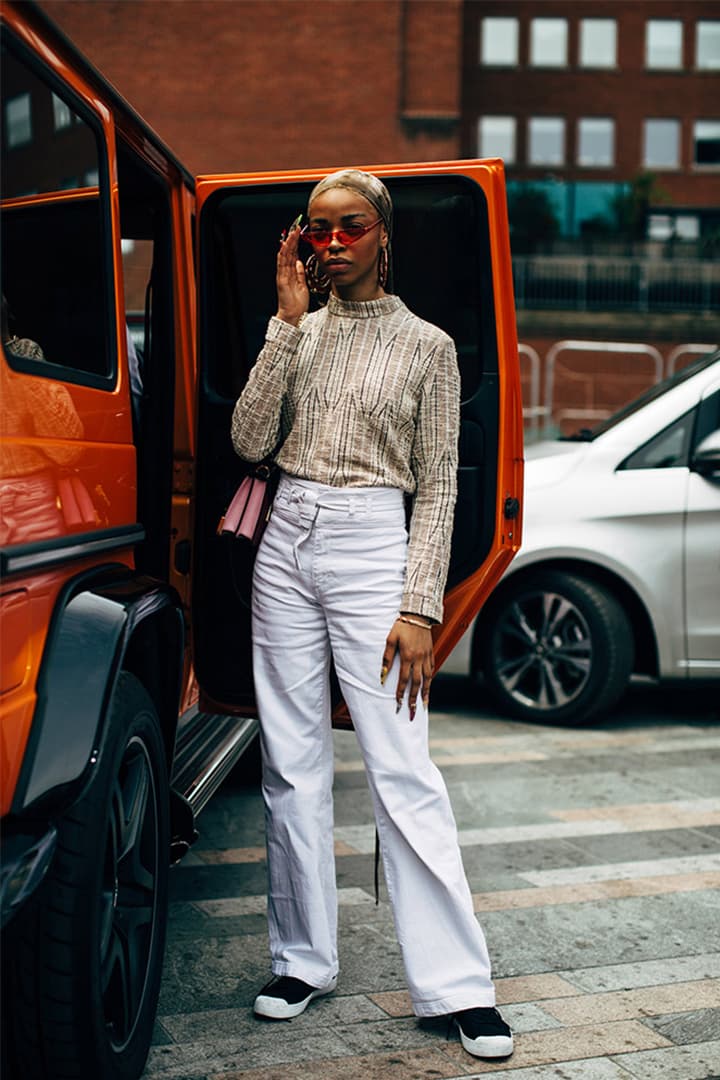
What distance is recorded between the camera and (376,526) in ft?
10.3

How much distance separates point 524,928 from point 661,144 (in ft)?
169

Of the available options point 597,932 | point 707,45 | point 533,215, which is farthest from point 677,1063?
point 707,45

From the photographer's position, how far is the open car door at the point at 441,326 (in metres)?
3.61

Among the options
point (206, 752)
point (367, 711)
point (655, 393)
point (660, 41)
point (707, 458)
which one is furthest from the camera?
point (660, 41)

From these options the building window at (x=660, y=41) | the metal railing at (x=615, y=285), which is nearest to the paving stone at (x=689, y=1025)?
the metal railing at (x=615, y=285)

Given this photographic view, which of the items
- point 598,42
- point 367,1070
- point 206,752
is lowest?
point 367,1070

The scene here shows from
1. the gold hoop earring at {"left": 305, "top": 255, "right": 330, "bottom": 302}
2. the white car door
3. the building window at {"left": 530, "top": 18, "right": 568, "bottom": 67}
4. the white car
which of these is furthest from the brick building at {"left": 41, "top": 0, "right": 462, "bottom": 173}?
the gold hoop earring at {"left": 305, "top": 255, "right": 330, "bottom": 302}

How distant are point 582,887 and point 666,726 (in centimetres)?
246

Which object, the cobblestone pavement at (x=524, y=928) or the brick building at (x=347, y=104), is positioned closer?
the cobblestone pavement at (x=524, y=928)

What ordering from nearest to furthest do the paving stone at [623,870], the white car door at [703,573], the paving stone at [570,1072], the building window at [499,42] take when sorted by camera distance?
the paving stone at [570,1072], the paving stone at [623,870], the white car door at [703,573], the building window at [499,42]

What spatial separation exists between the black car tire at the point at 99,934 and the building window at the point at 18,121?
109 cm

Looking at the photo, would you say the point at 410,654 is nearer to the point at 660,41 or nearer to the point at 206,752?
the point at 206,752

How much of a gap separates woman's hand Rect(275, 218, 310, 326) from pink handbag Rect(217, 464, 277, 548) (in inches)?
15.6

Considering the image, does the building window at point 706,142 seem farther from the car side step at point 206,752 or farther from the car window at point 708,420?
the car side step at point 206,752
